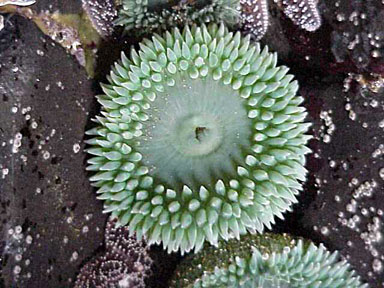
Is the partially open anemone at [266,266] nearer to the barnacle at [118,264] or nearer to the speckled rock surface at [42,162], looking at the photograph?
the barnacle at [118,264]

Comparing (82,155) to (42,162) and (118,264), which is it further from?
(118,264)

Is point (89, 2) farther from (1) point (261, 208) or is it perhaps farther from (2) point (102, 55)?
(1) point (261, 208)

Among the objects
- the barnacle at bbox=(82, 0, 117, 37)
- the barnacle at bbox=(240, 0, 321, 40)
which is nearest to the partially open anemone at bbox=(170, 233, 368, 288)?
the barnacle at bbox=(240, 0, 321, 40)

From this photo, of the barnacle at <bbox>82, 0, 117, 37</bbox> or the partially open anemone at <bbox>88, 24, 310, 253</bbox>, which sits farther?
the barnacle at <bbox>82, 0, 117, 37</bbox>

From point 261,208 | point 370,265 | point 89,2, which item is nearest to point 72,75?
point 89,2

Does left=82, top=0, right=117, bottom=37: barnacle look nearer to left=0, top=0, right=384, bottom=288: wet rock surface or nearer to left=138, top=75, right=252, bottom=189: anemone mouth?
left=0, top=0, right=384, bottom=288: wet rock surface

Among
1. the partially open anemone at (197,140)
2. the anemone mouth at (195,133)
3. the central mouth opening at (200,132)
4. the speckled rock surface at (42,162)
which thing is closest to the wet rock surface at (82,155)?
the speckled rock surface at (42,162)

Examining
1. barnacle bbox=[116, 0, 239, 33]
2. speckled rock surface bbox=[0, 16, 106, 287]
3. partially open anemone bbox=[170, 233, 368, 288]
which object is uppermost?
barnacle bbox=[116, 0, 239, 33]
